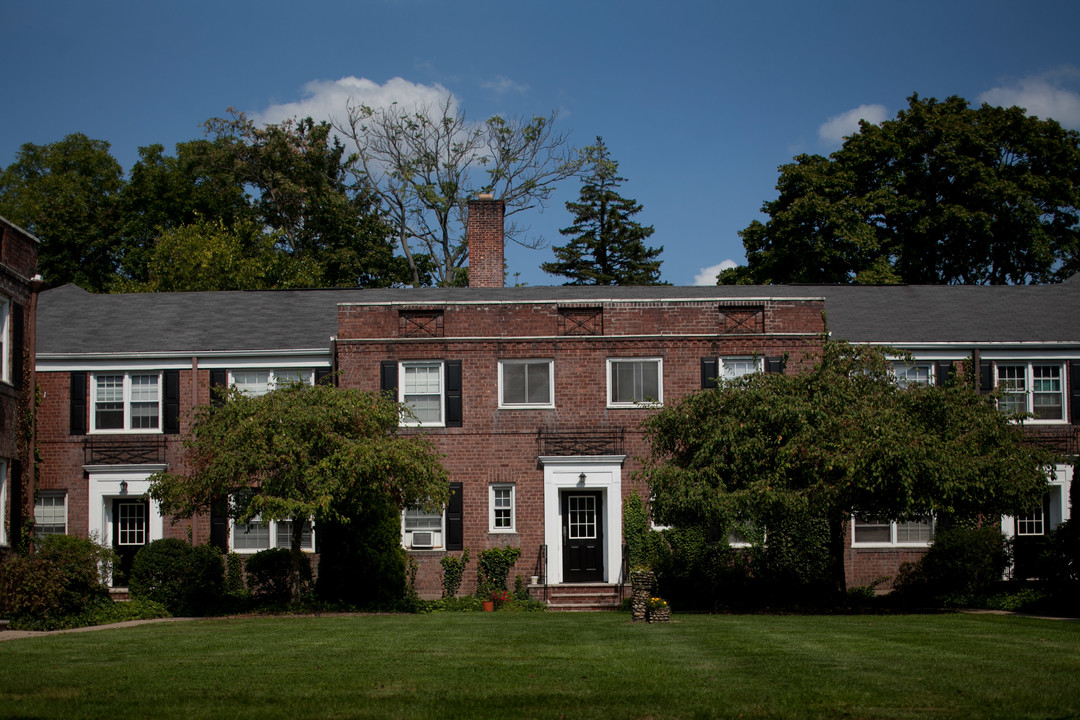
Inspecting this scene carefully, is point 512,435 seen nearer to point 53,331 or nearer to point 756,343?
point 756,343

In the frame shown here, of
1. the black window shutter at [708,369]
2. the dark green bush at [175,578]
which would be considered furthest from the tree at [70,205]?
the black window shutter at [708,369]

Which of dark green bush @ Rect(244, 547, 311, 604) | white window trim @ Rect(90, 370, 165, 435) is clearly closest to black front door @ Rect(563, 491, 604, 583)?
dark green bush @ Rect(244, 547, 311, 604)

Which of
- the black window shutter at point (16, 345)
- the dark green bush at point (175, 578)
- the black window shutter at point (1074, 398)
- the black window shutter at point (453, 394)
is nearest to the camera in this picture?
the black window shutter at point (16, 345)

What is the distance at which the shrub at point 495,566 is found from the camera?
80.6 feet

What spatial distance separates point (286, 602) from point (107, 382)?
7.26m

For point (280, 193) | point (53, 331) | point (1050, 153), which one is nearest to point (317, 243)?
point (280, 193)

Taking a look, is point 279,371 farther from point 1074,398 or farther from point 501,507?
point 1074,398

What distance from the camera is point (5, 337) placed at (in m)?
21.1

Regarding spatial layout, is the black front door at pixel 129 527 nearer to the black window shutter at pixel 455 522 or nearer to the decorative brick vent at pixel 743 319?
the black window shutter at pixel 455 522

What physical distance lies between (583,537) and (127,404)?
1090cm

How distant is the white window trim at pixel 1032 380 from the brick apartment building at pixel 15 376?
21116 millimetres

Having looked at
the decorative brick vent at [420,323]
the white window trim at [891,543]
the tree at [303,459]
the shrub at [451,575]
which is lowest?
the shrub at [451,575]

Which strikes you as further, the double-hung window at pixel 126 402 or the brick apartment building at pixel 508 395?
the double-hung window at pixel 126 402

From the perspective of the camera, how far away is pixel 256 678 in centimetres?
1159
